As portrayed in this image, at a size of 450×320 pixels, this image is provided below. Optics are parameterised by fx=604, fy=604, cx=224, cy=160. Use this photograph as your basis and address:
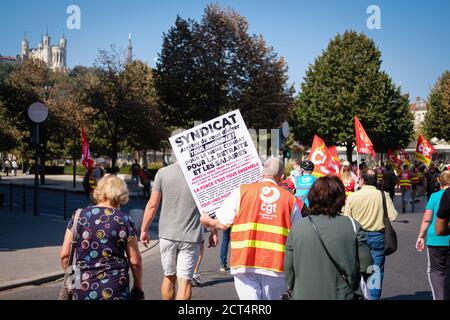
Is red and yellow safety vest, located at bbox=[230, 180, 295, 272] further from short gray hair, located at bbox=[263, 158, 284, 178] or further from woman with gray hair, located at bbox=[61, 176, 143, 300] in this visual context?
woman with gray hair, located at bbox=[61, 176, 143, 300]

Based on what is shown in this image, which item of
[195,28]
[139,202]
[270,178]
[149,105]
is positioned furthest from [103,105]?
[270,178]

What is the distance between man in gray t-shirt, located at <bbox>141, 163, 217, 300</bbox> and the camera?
624 centimetres

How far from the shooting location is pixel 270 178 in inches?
193

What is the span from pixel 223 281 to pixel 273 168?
4.21 metres

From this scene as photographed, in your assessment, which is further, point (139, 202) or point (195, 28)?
point (195, 28)

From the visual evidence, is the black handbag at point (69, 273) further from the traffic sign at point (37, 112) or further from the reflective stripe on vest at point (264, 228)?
the traffic sign at point (37, 112)

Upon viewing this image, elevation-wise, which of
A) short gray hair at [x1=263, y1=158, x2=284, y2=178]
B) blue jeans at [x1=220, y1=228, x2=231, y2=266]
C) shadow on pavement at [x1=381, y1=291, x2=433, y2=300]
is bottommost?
shadow on pavement at [x1=381, y1=291, x2=433, y2=300]

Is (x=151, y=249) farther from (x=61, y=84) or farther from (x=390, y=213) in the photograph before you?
(x=61, y=84)

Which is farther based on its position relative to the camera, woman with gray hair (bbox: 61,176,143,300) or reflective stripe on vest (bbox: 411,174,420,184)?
reflective stripe on vest (bbox: 411,174,420,184)

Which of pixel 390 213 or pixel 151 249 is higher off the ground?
pixel 390 213

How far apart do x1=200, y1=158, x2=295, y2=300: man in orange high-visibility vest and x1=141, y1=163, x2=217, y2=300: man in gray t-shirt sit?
1450 millimetres

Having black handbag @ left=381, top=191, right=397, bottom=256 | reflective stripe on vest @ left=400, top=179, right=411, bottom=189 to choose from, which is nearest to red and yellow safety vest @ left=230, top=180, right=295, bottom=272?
black handbag @ left=381, top=191, right=397, bottom=256

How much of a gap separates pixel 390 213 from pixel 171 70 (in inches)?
1344

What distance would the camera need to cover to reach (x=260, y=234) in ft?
15.5
